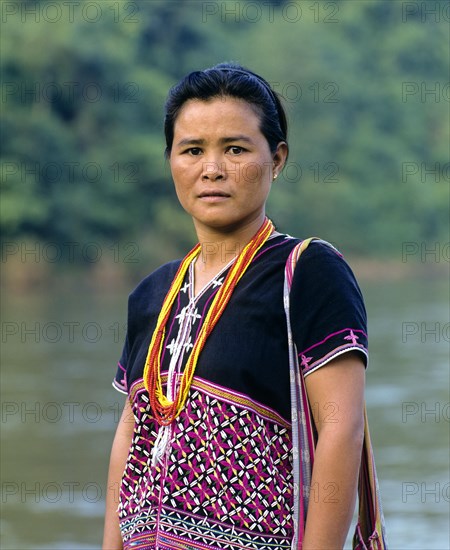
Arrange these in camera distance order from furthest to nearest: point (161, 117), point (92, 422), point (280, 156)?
point (161, 117) → point (92, 422) → point (280, 156)

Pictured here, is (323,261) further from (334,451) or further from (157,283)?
(157,283)

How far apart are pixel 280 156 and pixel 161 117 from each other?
2568 centimetres

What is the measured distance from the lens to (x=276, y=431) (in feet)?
5.75

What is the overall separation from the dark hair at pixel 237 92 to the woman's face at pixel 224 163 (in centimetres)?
1

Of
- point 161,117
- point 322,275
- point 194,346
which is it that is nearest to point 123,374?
point 194,346

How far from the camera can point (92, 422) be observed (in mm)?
8852

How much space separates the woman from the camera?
1719mm

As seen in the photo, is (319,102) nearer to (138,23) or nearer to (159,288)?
(138,23)

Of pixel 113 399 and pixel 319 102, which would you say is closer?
pixel 113 399

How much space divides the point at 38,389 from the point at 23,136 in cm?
1653

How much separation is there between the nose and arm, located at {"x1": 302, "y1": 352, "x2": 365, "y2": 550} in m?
0.36

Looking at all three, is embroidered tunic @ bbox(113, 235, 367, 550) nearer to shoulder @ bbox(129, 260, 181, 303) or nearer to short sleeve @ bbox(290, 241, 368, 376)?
short sleeve @ bbox(290, 241, 368, 376)

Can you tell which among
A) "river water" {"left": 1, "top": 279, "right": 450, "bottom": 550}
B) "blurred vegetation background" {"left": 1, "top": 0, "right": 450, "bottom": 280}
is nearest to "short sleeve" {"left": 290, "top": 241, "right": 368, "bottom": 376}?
"river water" {"left": 1, "top": 279, "right": 450, "bottom": 550}

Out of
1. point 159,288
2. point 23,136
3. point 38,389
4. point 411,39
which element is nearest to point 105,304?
point 23,136
